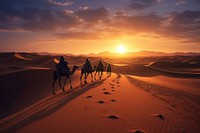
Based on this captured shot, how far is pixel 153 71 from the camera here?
39.8 metres

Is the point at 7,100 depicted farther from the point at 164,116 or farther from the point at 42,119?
the point at 164,116

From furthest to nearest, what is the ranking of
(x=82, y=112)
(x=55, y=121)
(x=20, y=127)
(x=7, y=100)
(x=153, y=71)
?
(x=153, y=71) → (x=7, y=100) → (x=82, y=112) → (x=55, y=121) → (x=20, y=127)

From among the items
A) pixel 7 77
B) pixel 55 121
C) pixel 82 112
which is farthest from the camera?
pixel 7 77

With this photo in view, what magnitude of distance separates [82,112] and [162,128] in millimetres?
3176

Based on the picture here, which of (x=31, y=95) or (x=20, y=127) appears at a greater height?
(x=20, y=127)

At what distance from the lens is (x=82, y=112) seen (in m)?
7.77

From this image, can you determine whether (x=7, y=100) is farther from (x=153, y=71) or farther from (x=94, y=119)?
(x=153, y=71)

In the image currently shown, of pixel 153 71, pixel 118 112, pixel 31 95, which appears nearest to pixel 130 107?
pixel 118 112

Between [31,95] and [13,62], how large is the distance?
188ft

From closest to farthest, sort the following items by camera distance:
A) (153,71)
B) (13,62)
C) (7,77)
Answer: (7,77)
(153,71)
(13,62)

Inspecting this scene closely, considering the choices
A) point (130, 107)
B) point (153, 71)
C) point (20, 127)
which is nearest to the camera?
point (20, 127)

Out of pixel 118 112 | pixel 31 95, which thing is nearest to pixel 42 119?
pixel 118 112

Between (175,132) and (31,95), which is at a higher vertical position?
(175,132)

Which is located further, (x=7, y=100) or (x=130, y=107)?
(x=7, y=100)
